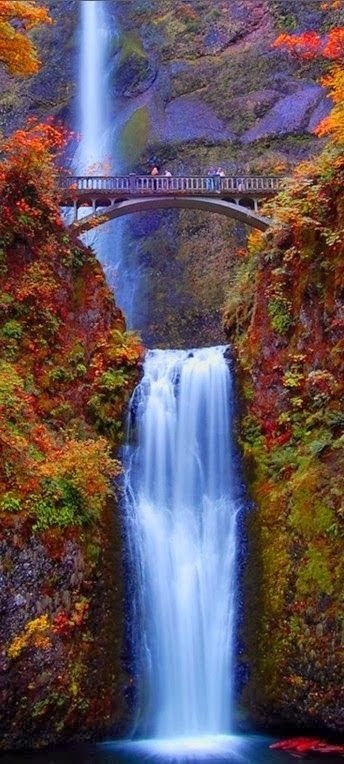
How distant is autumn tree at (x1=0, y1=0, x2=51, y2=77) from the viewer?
1166 centimetres

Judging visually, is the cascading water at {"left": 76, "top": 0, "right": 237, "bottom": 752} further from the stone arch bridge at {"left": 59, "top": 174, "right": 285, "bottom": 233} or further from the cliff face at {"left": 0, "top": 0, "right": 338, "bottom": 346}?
the cliff face at {"left": 0, "top": 0, "right": 338, "bottom": 346}

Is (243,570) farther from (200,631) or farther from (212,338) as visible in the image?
(212,338)

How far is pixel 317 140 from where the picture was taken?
2712cm

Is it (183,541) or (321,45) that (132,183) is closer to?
(183,541)

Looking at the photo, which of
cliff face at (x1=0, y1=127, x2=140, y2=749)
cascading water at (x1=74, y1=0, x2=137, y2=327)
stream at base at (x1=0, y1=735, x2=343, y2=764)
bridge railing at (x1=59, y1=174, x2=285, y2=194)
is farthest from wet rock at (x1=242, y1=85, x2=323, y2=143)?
stream at base at (x1=0, y1=735, x2=343, y2=764)

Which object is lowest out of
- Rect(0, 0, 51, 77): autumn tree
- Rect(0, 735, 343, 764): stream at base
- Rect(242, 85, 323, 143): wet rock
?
Rect(0, 735, 343, 764): stream at base

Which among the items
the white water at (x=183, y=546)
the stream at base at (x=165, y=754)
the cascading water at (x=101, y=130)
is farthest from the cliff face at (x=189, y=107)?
the stream at base at (x=165, y=754)

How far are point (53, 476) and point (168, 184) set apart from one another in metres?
13.1

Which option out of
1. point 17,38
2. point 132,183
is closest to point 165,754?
point 17,38

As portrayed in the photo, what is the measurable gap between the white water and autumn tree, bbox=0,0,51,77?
676 centimetres

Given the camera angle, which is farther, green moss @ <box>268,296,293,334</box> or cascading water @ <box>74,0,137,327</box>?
cascading water @ <box>74,0,137,327</box>

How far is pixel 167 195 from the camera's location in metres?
19.5

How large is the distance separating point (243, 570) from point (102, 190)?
41.6 ft

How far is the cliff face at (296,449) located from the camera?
30.4 ft
